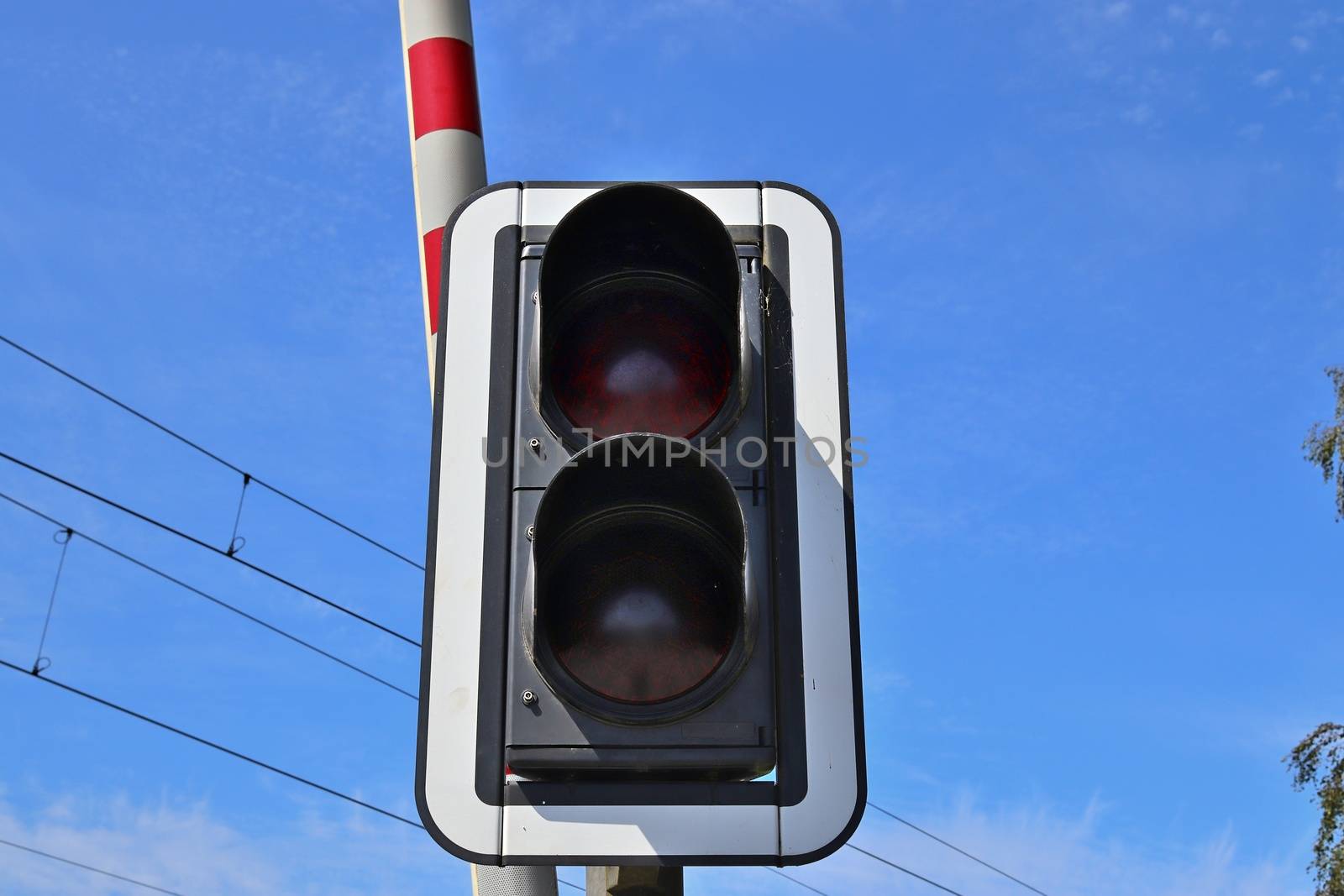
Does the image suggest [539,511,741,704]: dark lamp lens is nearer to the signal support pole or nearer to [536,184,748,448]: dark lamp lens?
[536,184,748,448]: dark lamp lens

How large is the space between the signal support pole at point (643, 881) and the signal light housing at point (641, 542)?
0.43 ft

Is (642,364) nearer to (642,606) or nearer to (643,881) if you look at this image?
(642,606)

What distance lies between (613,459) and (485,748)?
1.66 feet

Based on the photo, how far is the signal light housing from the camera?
2088mm

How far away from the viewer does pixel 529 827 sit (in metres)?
2.13

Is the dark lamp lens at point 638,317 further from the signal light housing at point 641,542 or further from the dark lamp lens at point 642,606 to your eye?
the dark lamp lens at point 642,606

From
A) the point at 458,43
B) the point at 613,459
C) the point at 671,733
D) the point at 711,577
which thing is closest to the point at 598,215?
the point at 613,459

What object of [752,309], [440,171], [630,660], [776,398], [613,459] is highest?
[440,171]

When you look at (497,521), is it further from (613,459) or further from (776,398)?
(776,398)

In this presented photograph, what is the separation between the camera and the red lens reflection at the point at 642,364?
7.58 ft

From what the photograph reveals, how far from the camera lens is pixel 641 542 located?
215 cm

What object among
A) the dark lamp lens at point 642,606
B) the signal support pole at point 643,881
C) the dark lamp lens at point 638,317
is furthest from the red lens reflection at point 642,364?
the signal support pole at point 643,881

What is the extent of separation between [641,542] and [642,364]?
337 millimetres

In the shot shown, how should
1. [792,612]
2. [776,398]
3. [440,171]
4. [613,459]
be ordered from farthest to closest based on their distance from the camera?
[440,171] → [776,398] → [792,612] → [613,459]
